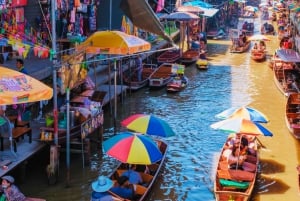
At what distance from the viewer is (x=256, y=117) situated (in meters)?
17.2

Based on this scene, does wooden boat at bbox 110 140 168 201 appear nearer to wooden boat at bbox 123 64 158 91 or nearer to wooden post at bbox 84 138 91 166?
wooden post at bbox 84 138 91 166

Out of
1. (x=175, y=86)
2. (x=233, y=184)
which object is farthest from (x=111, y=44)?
(x=175, y=86)

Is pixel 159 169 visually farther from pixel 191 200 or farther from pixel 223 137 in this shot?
pixel 223 137

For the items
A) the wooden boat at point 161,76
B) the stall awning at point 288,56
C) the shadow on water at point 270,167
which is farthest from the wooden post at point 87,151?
the stall awning at point 288,56

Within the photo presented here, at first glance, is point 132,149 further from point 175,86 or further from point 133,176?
point 175,86

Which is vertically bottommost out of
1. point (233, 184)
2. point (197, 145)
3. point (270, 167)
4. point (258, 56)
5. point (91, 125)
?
point (270, 167)

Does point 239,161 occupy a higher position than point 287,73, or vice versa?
point 287,73

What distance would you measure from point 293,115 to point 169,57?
534 inches

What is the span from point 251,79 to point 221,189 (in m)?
18.1

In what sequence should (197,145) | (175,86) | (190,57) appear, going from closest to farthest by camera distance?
(197,145) < (175,86) < (190,57)

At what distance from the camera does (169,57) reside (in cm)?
3381

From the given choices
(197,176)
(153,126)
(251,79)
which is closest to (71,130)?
(153,126)

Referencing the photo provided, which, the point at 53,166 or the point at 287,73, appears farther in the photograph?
the point at 287,73

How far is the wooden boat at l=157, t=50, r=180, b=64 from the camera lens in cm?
3319
